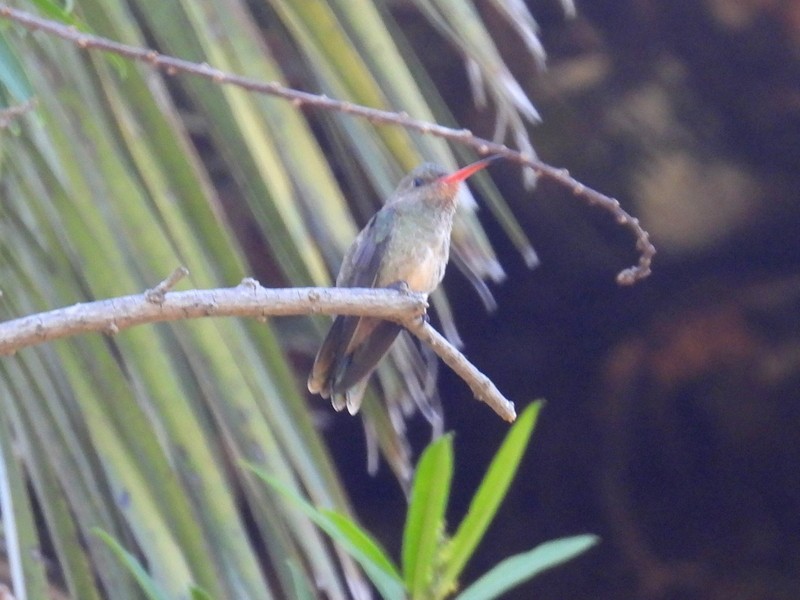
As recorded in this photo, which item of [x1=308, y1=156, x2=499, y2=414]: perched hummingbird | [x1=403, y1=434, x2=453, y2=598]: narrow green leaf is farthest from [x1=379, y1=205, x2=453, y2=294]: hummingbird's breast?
[x1=403, y1=434, x2=453, y2=598]: narrow green leaf

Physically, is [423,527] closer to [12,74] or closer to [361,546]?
[361,546]

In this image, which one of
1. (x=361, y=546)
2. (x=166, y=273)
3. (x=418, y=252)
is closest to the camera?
(x=361, y=546)

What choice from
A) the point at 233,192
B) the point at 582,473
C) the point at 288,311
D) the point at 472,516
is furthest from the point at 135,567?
the point at 582,473

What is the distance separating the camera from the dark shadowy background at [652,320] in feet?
10.9

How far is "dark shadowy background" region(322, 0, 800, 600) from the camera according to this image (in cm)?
333

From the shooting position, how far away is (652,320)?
3.52 metres

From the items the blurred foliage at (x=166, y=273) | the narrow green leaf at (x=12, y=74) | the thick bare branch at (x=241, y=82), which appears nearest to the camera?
the thick bare branch at (x=241, y=82)

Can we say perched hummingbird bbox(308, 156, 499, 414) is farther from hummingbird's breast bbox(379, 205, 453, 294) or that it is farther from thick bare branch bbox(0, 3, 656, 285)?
→ thick bare branch bbox(0, 3, 656, 285)

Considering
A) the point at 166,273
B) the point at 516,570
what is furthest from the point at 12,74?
the point at 516,570

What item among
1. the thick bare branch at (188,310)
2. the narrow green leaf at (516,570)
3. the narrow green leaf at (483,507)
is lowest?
the narrow green leaf at (516,570)

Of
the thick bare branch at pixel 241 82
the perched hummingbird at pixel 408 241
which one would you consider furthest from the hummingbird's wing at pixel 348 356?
the thick bare branch at pixel 241 82

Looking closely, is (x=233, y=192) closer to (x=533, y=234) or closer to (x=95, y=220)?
(x=533, y=234)

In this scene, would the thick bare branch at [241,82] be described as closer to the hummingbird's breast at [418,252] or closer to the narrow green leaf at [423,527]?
the narrow green leaf at [423,527]

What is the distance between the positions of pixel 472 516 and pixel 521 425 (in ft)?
0.36
